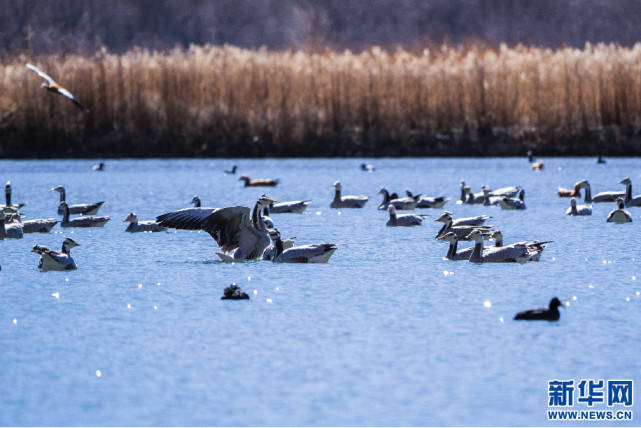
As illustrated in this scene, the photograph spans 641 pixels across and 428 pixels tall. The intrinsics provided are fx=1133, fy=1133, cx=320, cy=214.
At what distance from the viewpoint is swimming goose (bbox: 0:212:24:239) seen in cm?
1780

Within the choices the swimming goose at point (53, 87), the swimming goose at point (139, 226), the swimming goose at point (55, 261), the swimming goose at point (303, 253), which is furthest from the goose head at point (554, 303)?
the swimming goose at point (53, 87)

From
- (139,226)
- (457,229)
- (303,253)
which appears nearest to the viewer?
(303,253)

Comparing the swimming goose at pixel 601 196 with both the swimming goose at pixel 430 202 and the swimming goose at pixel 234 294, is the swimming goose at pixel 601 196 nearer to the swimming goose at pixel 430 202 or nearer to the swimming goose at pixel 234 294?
the swimming goose at pixel 430 202

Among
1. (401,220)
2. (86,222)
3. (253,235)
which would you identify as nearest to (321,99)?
(401,220)

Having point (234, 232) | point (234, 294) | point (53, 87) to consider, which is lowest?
point (234, 294)

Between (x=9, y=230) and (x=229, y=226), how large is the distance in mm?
4803

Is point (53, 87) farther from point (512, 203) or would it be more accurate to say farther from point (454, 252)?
point (454, 252)

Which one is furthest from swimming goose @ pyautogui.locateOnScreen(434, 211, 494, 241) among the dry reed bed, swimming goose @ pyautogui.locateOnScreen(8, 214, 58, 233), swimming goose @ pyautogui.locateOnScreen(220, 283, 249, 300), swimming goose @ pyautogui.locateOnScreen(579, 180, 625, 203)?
the dry reed bed

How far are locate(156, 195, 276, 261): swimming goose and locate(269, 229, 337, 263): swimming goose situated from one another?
27cm

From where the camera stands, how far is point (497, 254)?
48.5 ft

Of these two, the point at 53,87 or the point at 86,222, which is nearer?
the point at 86,222

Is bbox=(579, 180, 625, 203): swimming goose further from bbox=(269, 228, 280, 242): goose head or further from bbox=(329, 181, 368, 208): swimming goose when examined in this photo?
bbox=(269, 228, 280, 242): goose head

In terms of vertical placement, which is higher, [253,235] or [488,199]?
[253,235]

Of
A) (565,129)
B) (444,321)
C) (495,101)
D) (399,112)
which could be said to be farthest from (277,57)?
(444,321)
